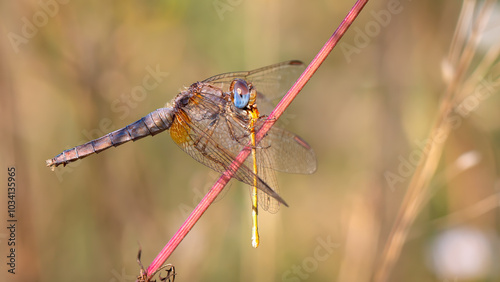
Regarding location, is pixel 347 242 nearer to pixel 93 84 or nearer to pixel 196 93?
pixel 196 93

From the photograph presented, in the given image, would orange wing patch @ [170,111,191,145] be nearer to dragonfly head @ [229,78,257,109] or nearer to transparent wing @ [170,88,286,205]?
transparent wing @ [170,88,286,205]

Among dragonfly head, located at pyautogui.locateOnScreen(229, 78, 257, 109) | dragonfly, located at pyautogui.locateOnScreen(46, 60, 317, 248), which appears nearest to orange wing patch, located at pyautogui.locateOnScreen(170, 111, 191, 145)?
dragonfly, located at pyautogui.locateOnScreen(46, 60, 317, 248)

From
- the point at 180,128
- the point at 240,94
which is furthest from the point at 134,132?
the point at 240,94

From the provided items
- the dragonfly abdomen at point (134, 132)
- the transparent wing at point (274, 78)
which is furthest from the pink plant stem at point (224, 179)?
Answer: the transparent wing at point (274, 78)

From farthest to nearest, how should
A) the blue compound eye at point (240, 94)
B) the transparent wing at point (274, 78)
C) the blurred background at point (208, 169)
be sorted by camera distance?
the blurred background at point (208, 169), the transparent wing at point (274, 78), the blue compound eye at point (240, 94)

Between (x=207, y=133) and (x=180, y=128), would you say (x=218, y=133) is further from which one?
(x=180, y=128)

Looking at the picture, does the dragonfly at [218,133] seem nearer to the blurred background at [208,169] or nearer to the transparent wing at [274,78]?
the transparent wing at [274,78]

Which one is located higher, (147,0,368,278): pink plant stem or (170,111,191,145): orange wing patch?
(170,111,191,145): orange wing patch

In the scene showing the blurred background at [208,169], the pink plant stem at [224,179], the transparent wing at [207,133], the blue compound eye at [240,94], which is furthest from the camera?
the blurred background at [208,169]
